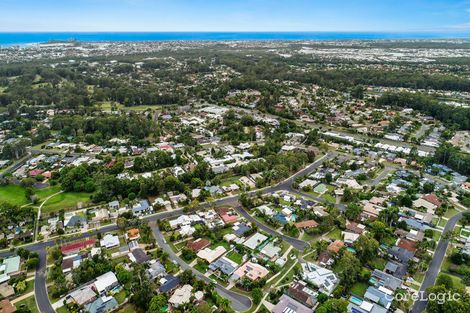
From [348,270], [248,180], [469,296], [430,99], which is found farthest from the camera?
[430,99]

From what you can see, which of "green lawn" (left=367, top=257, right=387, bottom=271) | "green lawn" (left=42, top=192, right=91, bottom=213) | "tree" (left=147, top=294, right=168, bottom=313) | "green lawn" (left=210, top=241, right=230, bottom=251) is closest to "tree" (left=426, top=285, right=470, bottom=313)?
"green lawn" (left=367, top=257, right=387, bottom=271)

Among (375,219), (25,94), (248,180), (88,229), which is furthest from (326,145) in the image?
(25,94)

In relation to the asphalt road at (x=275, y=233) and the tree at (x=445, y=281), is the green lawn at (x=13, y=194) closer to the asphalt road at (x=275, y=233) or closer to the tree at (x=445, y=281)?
the asphalt road at (x=275, y=233)

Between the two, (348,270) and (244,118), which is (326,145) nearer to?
(244,118)

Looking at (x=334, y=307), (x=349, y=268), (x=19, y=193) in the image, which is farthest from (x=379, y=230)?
(x=19, y=193)

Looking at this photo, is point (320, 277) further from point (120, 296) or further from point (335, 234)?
point (120, 296)

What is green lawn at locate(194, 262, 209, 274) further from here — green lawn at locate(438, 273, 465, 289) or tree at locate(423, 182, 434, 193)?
tree at locate(423, 182, 434, 193)
